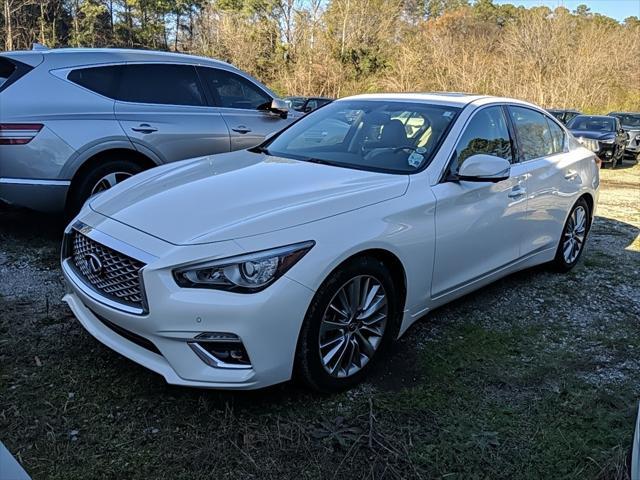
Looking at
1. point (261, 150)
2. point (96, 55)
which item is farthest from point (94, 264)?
point (96, 55)

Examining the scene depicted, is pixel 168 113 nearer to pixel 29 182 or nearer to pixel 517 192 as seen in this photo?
pixel 29 182

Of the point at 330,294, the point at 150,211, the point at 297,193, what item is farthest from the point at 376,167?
the point at 150,211

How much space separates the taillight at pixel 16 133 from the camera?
466cm

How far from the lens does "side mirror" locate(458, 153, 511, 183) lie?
11.5 feet

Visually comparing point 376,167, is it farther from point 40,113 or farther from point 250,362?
point 40,113

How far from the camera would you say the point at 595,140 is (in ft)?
48.5

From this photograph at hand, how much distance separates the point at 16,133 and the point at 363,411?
369cm

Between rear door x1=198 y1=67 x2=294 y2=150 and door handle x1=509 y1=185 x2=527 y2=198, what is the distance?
309 cm

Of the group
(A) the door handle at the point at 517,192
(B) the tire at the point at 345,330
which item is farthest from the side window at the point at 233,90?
(B) the tire at the point at 345,330

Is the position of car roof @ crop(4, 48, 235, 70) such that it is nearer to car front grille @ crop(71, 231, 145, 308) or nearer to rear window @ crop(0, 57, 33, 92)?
rear window @ crop(0, 57, 33, 92)

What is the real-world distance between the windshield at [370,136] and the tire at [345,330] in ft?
2.74

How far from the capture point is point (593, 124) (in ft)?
52.7

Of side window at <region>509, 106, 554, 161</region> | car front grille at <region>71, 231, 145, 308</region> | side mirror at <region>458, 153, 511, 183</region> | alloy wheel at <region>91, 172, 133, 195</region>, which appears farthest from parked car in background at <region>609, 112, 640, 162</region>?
car front grille at <region>71, 231, 145, 308</region>

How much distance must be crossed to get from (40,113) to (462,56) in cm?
2670
